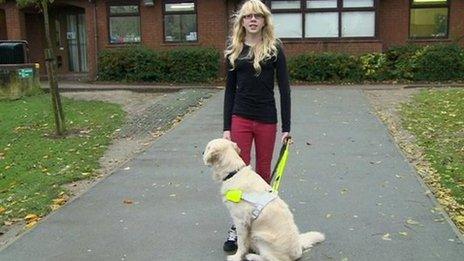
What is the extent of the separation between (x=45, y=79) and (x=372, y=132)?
16092mm

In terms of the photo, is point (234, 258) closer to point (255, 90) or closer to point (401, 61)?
point (255, 90)

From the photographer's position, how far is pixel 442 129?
1037 cm

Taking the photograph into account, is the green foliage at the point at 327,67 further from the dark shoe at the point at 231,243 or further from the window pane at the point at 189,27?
the dark shoe at the point at 231,243

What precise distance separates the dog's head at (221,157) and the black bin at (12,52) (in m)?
14.7

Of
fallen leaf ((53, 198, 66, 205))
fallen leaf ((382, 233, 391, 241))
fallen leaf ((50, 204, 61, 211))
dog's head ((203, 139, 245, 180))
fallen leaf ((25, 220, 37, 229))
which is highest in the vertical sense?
dog's head ((203, 139, 245, 180))

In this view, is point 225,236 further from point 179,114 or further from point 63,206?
point 179,114

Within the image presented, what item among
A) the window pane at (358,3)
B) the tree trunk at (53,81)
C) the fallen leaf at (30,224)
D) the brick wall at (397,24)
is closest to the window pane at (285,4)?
the window pane at (358,3)

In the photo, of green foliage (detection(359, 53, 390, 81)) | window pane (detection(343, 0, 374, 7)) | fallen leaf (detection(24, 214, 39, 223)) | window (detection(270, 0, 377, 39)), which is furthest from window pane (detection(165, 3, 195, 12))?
fallen leaf (detection(24, 214, 39, 223))

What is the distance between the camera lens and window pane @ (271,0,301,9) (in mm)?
19922

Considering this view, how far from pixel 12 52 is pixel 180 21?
6.27 meters

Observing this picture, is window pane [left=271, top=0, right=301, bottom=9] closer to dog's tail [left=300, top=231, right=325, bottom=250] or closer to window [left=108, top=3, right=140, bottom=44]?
window [left=108, top=3, right=140, bottom=44]

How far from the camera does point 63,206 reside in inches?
254

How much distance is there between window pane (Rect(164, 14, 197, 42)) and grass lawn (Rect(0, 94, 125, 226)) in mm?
6388

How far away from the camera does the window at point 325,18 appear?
64.1ft
